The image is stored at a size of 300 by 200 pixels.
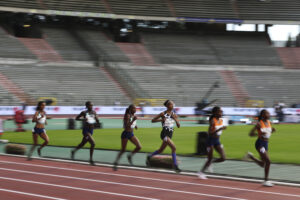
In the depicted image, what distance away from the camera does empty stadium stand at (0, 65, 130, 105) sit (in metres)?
45.8

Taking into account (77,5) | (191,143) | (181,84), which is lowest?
(191,143)

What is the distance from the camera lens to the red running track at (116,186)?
9.77 m

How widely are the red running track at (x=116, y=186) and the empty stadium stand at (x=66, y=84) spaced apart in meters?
32.3

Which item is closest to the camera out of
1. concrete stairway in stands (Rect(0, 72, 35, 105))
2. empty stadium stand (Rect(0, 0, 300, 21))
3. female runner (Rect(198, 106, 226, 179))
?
female runner (Rect(198, 106, 226, 179))

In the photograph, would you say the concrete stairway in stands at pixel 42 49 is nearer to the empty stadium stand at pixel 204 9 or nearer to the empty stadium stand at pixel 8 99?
the empty stadium stand at pixel 8 99

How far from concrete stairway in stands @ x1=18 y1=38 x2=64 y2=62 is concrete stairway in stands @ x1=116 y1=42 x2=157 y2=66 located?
853 centimetres

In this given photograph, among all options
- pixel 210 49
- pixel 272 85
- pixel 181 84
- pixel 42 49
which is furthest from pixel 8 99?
pixel 272 85

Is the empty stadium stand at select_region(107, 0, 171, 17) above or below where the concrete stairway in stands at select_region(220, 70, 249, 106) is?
above

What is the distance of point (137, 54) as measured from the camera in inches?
2261

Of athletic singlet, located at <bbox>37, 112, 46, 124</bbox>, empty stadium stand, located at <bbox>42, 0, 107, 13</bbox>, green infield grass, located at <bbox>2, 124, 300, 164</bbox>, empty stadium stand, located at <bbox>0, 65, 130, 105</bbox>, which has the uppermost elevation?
empty stadium stand, located at <bbox>42, 0, 107, 13</bbox>

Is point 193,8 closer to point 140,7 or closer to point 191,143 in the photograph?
point 140,7

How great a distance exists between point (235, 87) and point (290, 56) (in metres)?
12.2

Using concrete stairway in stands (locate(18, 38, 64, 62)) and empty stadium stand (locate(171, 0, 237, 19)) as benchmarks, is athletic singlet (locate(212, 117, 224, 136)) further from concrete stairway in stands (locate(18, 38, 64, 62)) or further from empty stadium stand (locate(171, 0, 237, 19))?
empty stadium stand (locate(171, 0, 237, 19))

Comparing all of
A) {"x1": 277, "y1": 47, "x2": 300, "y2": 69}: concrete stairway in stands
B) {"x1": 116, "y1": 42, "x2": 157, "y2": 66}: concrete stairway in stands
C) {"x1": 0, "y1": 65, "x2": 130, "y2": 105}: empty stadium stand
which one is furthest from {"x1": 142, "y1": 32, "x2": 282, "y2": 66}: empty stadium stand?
{"x1": 0, "y1": 65, "x2": 130, "y2": 105}: empty stadium stand
